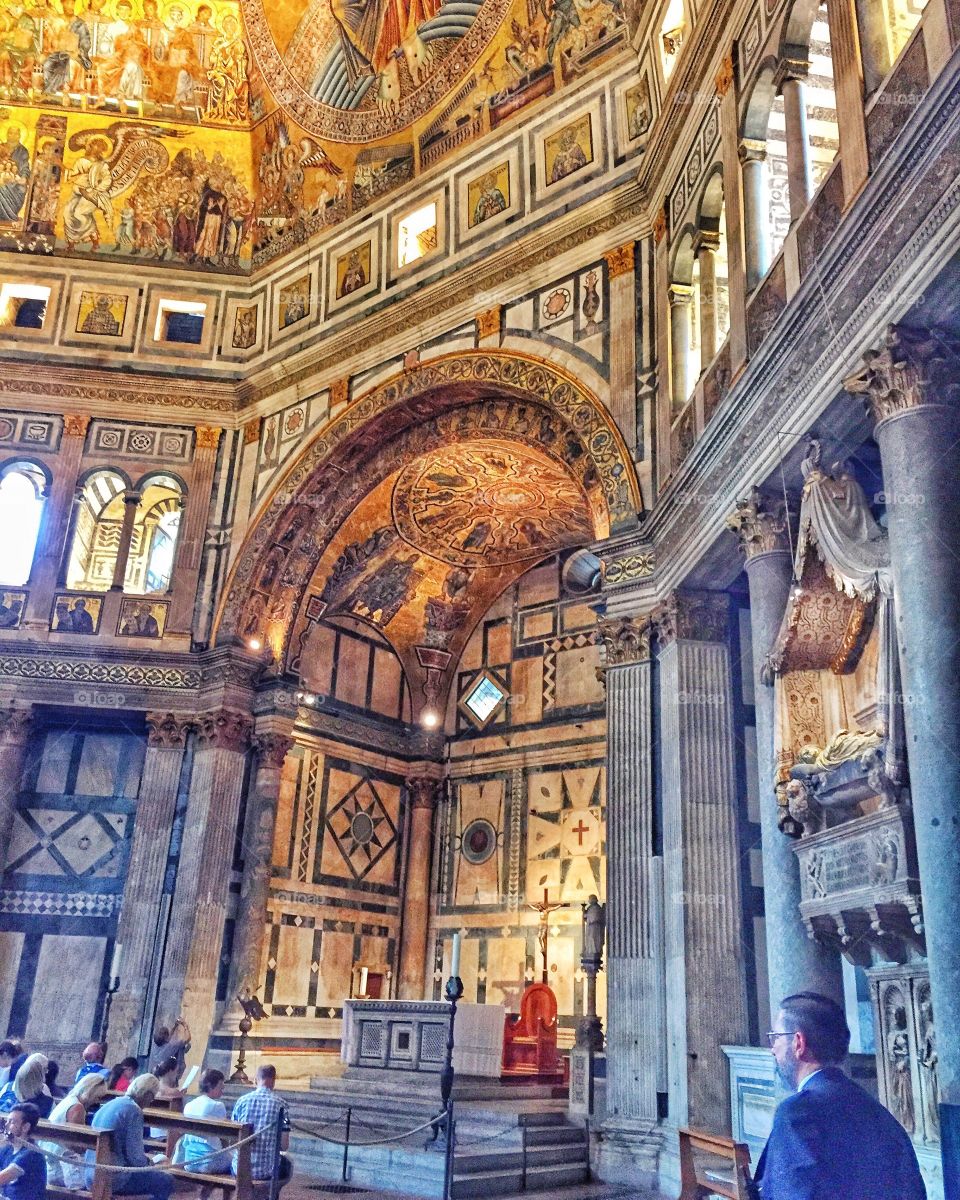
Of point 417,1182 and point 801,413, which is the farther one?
point 417,1182

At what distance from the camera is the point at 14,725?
692 inches

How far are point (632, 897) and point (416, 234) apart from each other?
466 inches

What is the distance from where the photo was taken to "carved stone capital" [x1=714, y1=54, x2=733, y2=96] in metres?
11.9

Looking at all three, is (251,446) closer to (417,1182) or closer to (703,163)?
(703,163)

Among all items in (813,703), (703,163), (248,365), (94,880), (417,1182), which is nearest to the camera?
(813,703)

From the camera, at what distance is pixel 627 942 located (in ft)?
39.5

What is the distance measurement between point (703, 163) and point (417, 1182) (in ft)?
37.5

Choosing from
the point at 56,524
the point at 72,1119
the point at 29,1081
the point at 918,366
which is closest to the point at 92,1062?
the point at 72,1119

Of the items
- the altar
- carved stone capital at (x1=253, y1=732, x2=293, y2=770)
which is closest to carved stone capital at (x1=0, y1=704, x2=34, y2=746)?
A: carved stone capital at (x1=253, y1=732, x2=293, y2=770)

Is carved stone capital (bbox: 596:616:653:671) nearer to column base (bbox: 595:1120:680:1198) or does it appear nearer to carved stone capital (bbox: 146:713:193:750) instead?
column base (bbox: 595:1120:680:1198)

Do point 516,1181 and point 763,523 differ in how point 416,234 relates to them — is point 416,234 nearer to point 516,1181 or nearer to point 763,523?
point 763,523

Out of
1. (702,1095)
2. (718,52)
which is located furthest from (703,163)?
(702,1095)

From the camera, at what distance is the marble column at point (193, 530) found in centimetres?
1874

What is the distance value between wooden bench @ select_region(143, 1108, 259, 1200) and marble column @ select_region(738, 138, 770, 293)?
8794 mm
